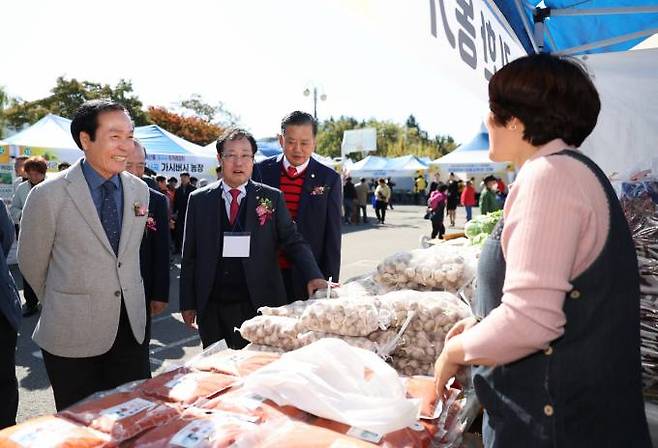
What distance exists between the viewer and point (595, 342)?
3.64ft

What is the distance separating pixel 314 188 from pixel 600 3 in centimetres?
225

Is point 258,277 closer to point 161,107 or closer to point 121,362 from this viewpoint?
point 121,362

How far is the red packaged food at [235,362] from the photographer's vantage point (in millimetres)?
1641

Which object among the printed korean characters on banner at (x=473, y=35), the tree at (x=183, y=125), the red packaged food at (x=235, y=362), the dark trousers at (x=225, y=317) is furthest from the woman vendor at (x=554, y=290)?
the tree at (x=183, y=125)

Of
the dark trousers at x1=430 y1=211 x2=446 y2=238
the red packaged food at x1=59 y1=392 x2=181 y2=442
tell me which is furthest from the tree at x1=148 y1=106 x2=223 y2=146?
the red packaged food at x1=59 y1=392 x2=181 y2=442

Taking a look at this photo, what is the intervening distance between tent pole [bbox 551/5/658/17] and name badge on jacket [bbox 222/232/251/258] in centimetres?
248

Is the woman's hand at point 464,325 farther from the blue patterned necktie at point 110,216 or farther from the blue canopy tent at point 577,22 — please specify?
the blue canopy tent at point 577,22

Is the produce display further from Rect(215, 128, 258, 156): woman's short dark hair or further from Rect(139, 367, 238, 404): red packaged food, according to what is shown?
Rect(139, 367, 238, 404): red packaged food

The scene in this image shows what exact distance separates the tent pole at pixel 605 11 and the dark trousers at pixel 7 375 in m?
3.67

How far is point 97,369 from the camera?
2.35 metres

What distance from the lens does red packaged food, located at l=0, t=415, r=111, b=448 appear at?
1188 millimetres

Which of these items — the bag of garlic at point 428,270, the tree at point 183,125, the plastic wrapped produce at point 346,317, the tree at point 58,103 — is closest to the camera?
the plastic wrapped produce at point 346,317

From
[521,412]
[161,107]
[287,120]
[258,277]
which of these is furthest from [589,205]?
[161,107]

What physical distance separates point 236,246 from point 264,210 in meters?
0.25
